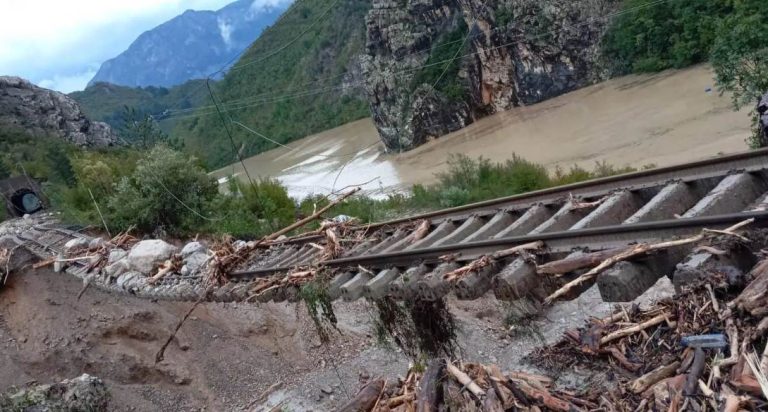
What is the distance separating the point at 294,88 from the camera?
105 m

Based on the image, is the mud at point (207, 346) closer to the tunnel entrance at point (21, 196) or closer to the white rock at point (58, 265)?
the white rock at point (58, 265)

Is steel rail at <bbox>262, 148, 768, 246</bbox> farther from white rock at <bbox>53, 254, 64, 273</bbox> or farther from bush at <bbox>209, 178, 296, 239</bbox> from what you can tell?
bush at <bbox>209, 178, 296, 239</bbox>

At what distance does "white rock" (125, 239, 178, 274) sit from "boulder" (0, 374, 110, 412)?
2680mm

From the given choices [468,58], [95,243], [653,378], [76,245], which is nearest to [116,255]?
[95,243]

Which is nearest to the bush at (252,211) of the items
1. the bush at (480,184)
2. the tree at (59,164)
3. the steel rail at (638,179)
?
the bush at (480,184)

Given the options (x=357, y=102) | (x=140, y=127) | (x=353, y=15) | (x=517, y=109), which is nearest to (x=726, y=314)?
(x=517, y=109)

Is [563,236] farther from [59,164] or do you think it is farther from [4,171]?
[4,171]

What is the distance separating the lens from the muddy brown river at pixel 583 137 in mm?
26516

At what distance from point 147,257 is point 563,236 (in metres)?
8.97

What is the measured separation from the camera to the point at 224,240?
8.81 m

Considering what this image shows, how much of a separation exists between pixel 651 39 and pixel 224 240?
4685cm

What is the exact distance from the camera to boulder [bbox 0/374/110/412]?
7848 mm

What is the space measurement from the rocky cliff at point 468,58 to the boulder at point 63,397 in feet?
149

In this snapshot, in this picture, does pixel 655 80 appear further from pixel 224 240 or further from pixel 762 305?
pixel 762 305
